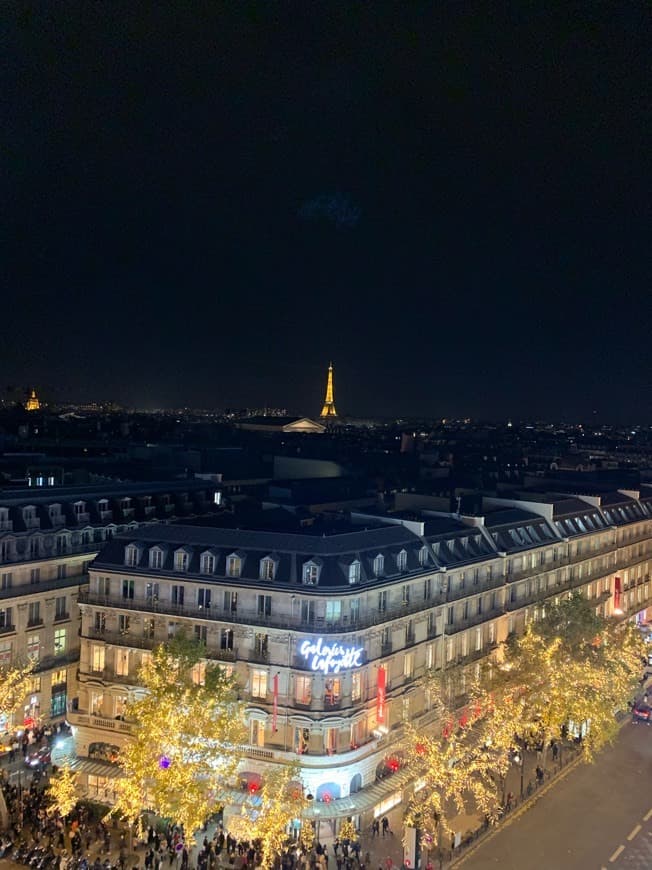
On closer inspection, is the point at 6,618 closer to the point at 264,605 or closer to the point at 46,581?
the point at 46,581

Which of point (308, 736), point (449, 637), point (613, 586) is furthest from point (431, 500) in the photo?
point (308, 736)

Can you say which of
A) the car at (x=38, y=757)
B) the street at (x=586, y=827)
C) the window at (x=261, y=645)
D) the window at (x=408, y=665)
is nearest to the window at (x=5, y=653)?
the car at (x=38, y=757)

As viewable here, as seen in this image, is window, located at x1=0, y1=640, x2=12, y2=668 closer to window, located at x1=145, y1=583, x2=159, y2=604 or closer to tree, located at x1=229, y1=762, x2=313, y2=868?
window, located at x1=145, y1=583, x2=159, y2=604

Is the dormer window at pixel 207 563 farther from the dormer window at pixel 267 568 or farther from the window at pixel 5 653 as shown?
the window at pixel 5 653

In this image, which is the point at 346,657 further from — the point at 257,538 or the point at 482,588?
the point at 482,588

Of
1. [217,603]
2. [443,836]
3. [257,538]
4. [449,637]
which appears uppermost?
[257,538]
